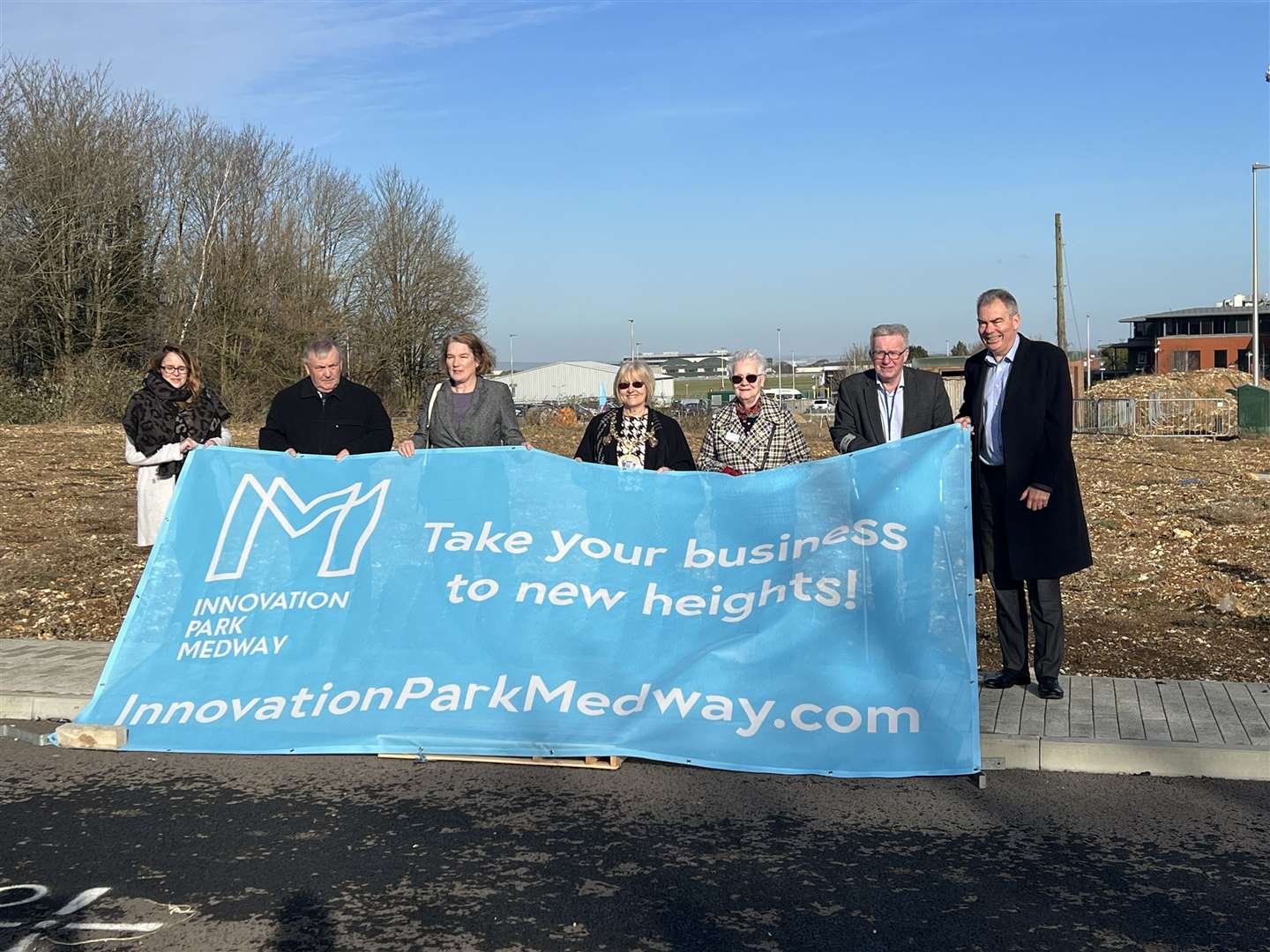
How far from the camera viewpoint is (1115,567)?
39.9 feet

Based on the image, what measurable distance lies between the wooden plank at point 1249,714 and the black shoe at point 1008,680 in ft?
3.46

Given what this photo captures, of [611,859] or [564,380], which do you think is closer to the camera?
[611,859]

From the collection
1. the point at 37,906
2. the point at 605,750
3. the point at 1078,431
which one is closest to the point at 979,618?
the point at 605,750

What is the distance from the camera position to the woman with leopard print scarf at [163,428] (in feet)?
27.5

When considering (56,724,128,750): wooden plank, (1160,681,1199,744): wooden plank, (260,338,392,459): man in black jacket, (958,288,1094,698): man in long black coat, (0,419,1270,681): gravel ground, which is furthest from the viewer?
(0,419,1270,681): gravel ground

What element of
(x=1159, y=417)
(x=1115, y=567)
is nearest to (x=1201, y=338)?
(x=1159, y=417)

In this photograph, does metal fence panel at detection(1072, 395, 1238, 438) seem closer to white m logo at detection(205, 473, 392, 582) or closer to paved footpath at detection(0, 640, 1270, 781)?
paved footpath at detection(0, 640, 1270, 781)

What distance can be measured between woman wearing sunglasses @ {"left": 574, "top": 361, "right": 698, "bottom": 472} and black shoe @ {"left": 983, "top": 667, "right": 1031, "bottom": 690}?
2.07m

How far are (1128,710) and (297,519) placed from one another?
15.0ft

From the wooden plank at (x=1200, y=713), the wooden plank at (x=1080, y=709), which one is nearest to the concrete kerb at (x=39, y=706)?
the wooden plank at (x=1080, y=709)

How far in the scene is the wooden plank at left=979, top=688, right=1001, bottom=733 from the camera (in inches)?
254

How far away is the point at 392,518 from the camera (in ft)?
23.7

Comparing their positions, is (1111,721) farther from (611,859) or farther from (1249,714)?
(611,859)

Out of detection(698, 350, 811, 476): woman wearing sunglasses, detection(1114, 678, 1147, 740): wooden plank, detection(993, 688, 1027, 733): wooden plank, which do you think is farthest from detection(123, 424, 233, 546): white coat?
detection(1114, 678, 1147, 740): wooden plank
